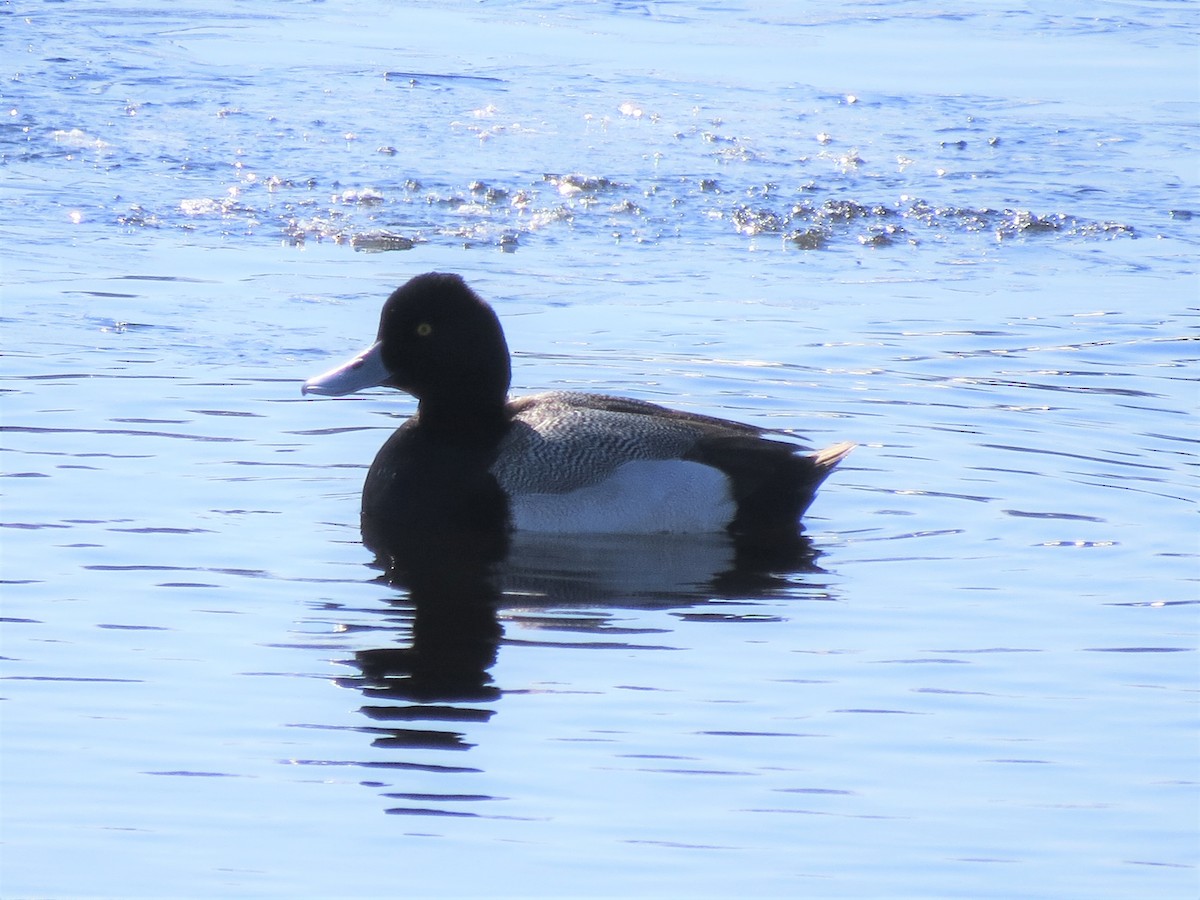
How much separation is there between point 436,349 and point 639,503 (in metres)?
0.93

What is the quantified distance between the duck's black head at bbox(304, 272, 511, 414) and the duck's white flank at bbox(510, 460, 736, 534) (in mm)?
527

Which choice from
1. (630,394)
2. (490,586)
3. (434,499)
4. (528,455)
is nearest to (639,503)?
(528,455)

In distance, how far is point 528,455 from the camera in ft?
22.5

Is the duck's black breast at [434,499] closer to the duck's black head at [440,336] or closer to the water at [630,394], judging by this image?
the water at [630,394]

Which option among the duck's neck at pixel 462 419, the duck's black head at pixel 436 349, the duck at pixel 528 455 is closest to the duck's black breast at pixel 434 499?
the duck at pixel 528 455

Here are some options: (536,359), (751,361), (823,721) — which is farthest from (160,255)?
(823,721)

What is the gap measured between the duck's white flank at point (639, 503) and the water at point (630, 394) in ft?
0.32

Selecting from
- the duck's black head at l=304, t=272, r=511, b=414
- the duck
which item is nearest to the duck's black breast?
the duck

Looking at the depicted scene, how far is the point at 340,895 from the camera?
398 centimetres

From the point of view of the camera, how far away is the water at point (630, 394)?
436 cm

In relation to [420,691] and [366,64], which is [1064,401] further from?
[366,64]

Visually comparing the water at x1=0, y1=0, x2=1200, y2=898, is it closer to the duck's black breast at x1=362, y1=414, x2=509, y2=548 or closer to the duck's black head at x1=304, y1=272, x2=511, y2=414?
the duck's black breast at x1=362, y1=414, x2=509, y2=548

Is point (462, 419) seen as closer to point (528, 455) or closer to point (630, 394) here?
point (528, 455)

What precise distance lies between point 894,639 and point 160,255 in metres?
5.37
